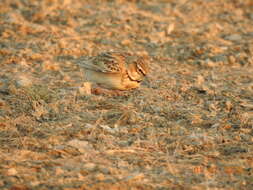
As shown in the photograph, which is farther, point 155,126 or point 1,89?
point 1,89

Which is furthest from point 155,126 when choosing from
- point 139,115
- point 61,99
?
point 61,99

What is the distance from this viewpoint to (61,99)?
21.6ft

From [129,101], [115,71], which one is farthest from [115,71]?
[129,101]

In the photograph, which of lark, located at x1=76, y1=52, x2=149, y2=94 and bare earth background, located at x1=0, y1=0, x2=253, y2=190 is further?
lark, located at x1=76, y1=52, x2=149, y2=94

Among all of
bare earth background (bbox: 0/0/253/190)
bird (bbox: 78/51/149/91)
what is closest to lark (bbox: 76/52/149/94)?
bird (bbox: 78/51/149/91)

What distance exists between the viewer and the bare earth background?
495 centimetres

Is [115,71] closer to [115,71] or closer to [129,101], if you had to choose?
[115,71]

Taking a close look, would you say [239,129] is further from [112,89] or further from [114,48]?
[114,48]

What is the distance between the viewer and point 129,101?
22.2ft

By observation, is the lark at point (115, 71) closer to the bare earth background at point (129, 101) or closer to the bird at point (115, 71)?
the bird at point (115, 71)

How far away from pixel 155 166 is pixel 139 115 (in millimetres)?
1252

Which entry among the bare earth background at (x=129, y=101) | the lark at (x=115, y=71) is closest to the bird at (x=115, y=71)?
the lark at (x=115, y=71)

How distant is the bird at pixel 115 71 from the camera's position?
6785mm

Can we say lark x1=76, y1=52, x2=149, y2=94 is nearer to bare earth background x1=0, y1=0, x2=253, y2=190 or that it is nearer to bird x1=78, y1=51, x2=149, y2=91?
bird x1=78, y1=51, x2=149, y2=91
